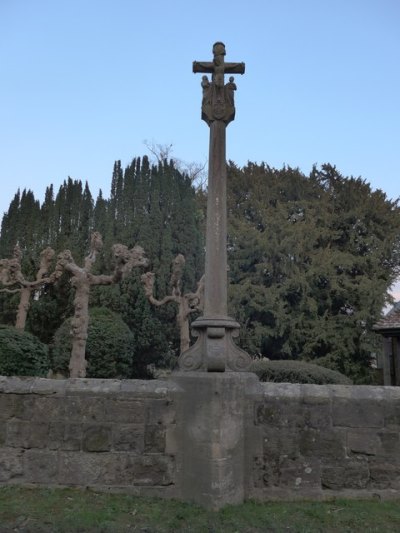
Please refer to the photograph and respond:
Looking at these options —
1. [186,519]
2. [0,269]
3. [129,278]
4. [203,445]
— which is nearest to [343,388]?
[203,445]

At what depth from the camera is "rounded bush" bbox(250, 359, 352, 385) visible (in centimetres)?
839

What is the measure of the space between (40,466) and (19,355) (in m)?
4.05

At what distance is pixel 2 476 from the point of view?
13.6 feet

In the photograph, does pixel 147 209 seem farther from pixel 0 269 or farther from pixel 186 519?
pixel 186 519

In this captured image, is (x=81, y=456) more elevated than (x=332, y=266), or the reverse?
(x=332, y=266)

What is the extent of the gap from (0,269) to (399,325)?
1281 centimetres

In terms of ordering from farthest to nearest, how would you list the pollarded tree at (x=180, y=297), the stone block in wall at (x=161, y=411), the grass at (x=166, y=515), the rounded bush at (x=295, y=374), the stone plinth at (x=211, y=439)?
the pollarded tree at (x=180, y=297)
the rounded bush at (x=295, y=374)
the stone block in wall at (x=161, y=411)
the stone plinth at (x=211, y=439)
the grass at (x=166, y=515)

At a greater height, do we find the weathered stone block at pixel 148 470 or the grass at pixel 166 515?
the weathered stone block at pixel 148 470

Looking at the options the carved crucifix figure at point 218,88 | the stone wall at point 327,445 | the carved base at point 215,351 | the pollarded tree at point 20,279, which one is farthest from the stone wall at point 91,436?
the pollarded tree at point 20,279

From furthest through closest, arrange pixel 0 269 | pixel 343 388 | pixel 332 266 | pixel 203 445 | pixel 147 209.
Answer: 1. pixel 332 266
2. pixel 147 209
3. pixel 0 269
4. pixel 343 388
5. pixel 203 445

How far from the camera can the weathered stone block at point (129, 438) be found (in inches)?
162

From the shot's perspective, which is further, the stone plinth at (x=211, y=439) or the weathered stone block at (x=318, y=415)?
the weathered stone block at (x=318, y=415)

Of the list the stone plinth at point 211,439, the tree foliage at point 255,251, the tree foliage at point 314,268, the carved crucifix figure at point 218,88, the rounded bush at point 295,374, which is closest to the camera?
the stone plinth at point 211,439

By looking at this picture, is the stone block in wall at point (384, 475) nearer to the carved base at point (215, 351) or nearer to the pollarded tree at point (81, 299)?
the carved base at point (215, 351)
